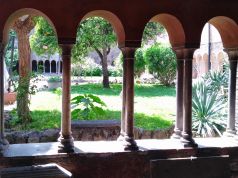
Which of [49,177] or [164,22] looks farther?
[164,22]

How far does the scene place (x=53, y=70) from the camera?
4131cm

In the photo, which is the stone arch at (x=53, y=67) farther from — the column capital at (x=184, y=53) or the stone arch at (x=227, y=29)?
the column capital at (x=184, y=53)

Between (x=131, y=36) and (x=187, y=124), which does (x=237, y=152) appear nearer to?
(x=187, y=124)

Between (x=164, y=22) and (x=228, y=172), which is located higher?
(x=164, y=22)

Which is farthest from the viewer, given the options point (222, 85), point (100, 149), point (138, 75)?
point (138, 75)

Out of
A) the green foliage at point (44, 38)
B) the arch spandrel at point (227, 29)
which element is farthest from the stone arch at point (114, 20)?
the green foliage at point (44, 38)

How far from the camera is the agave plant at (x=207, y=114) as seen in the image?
8883 millimetres

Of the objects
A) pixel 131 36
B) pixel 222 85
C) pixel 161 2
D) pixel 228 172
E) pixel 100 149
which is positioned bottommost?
pixel 228 172

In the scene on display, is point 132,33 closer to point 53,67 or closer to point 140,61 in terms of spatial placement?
point 140,61

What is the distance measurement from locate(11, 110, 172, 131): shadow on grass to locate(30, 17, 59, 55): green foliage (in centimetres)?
315

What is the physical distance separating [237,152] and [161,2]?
2.40 metres

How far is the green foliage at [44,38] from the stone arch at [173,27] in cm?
803

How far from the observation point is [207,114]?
354 inches

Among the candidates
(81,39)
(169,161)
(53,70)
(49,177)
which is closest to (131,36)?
(169,161)
